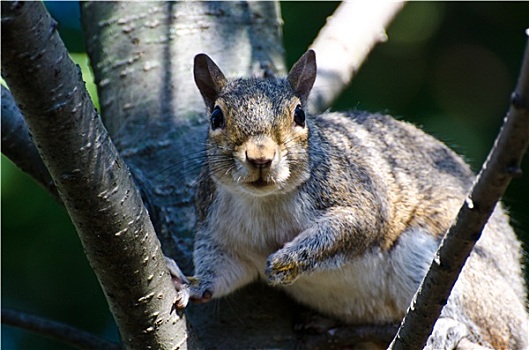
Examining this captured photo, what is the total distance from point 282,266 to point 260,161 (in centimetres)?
40

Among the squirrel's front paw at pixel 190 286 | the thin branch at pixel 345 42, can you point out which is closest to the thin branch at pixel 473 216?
the squirrel's front paw at pixel 190 286

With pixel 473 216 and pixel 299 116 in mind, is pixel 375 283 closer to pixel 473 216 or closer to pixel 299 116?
pixel 299 116

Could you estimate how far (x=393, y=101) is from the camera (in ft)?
15.1

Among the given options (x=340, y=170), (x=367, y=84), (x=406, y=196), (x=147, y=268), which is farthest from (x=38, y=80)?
(x=367, y=84)

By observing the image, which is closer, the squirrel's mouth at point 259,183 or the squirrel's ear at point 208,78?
the squirrel's mouth at point 259,183

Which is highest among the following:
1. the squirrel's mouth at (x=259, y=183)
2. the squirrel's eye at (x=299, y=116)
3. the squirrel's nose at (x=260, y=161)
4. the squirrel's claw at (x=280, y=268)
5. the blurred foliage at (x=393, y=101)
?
the squirrel's nose at (x=260, y=161)

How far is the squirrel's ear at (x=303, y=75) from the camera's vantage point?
254 cm

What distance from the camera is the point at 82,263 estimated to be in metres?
3.83

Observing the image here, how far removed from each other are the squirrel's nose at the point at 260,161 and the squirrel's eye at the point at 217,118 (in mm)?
271

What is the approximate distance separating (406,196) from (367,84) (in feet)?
6.58

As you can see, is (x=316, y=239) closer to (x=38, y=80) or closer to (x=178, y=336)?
(x=178, y=336)

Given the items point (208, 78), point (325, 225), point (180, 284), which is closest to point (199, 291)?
point (180, 284)

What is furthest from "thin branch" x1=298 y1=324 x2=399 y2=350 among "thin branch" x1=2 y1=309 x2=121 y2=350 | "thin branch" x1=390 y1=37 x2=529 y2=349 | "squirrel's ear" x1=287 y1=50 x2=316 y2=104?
"thin branch" x1=390 y1=37 x2=529 y2=349

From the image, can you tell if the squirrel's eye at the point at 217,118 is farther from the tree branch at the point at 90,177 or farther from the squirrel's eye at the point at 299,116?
the tree branch at the point at 90,177
